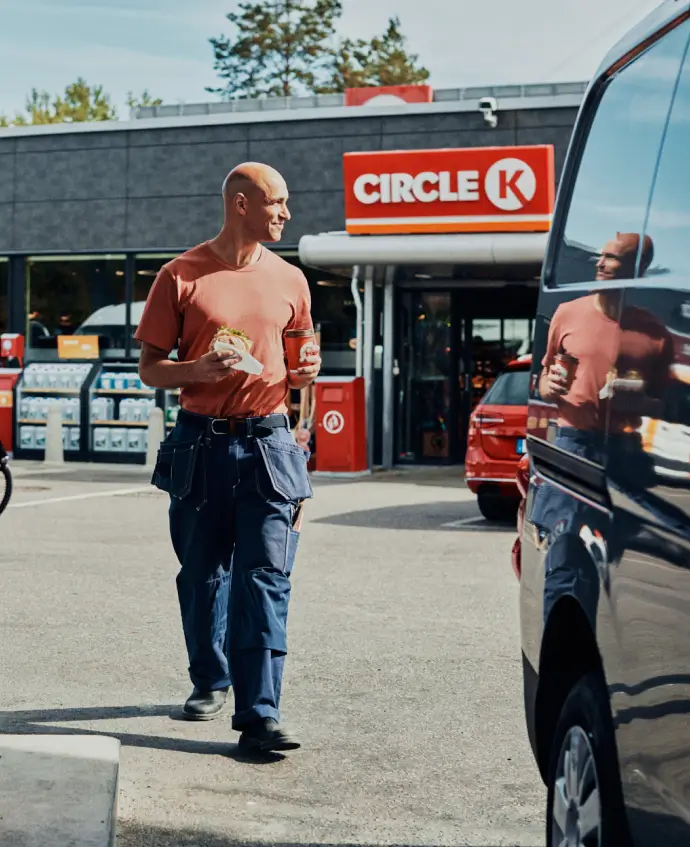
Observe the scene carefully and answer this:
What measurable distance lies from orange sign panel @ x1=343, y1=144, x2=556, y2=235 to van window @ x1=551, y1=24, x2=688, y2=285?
614 inches

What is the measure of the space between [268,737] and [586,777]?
216cm

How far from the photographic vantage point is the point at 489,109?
2131 centimetres

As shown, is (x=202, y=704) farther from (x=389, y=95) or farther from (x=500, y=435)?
(x=389, y=95)

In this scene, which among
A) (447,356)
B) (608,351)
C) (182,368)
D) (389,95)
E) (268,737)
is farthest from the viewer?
(389,95)

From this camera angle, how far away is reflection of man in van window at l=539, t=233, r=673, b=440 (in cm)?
267

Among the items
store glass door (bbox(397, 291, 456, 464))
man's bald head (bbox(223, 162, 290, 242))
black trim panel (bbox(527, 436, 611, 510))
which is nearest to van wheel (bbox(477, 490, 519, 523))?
man's bald head (bbox(223, 162, 290, 242))

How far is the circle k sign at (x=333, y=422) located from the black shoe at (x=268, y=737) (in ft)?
47.5

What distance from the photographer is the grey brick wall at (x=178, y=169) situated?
22156 mm

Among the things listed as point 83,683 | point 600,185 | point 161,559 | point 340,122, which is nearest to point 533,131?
point 340,122

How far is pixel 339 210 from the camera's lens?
22734mm

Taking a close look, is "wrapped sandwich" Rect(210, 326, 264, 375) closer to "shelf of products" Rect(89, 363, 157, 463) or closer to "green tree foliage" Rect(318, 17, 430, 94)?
"shelf of products" Rect(89, 363, 157, 463)

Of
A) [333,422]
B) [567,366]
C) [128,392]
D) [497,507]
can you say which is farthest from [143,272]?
[567,366]

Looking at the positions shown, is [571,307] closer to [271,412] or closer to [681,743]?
[681,743]

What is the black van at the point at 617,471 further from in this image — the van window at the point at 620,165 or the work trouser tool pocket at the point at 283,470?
the work trouser tool pocket at the point at 283,470
